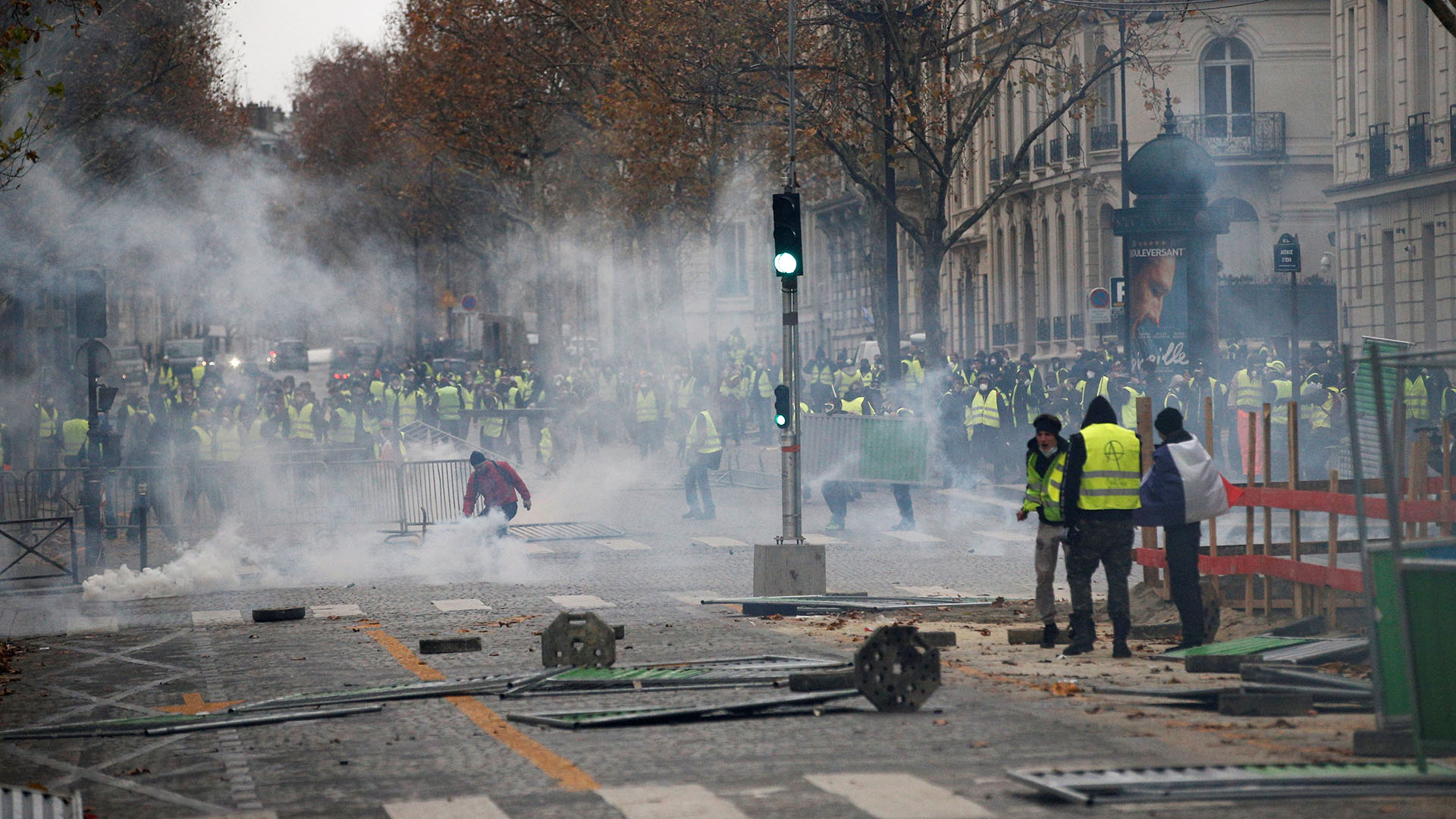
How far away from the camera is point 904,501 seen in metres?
24.2

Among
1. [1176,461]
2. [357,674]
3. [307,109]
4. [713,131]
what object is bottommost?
[357,674]

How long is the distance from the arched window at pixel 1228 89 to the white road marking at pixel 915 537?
28.9 meters

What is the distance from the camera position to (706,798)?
7234 mm

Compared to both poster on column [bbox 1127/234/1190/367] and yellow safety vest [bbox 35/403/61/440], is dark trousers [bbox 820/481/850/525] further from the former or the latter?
yellow safety vest [bbox 35/403/61/440]

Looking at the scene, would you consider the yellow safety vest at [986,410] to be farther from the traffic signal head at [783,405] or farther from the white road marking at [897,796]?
the white road marking at [897,796]

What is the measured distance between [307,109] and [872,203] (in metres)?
53.8

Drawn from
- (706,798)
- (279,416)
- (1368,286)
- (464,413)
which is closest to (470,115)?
(464,413)

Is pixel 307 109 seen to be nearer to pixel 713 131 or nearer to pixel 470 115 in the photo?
pixel 470 115

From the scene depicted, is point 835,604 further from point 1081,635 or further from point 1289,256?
point 1289,256

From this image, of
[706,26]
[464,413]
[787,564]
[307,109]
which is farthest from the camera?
[307,109]

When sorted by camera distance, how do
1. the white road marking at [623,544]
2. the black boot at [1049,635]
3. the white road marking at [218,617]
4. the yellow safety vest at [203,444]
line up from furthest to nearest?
1. the yellow safety vest at [203,444]
2. the white road marking at [623,544]
3. the white road marking at [218,617]
4. the black boot at [1049,635]

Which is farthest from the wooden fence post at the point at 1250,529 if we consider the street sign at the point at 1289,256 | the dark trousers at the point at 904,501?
the street sign at the point at 1289,256

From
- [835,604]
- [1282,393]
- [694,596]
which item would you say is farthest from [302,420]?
[835,604]

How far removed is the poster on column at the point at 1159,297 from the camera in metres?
28.4
